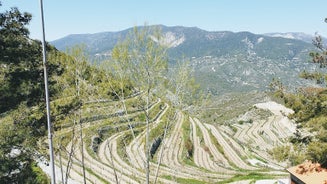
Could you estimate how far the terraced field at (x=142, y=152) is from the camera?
40.6 meters

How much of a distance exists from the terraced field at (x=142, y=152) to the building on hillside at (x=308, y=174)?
263cm

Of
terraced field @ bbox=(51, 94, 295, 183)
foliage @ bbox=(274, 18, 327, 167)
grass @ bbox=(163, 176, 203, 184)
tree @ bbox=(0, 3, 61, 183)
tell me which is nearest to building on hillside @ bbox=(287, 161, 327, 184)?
foliage @ bbox=(274, 18, 327, 167)

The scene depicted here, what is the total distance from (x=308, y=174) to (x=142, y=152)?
42951 mm

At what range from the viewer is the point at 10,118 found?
835 inches

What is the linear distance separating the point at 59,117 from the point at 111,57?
590cm

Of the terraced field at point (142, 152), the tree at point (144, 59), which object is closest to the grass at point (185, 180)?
the terraced field at point (142, 152)

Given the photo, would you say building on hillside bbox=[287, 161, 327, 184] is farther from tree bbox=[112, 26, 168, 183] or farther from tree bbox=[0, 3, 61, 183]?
tree bbox=[0, 3, 61, 183]

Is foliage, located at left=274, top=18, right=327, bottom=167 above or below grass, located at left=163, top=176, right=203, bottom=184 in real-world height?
above

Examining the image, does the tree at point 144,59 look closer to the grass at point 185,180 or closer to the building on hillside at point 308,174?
the building on hillside at point 308,174

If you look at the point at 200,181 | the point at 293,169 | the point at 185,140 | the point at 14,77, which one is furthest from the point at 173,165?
the point at 14,77

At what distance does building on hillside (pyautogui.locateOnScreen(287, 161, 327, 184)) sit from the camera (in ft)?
89.5

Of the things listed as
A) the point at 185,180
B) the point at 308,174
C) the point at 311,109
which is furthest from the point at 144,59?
the point at 185,180

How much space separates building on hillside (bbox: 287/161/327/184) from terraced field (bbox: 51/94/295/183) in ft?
8.61

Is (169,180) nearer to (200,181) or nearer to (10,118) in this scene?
(200,181)
